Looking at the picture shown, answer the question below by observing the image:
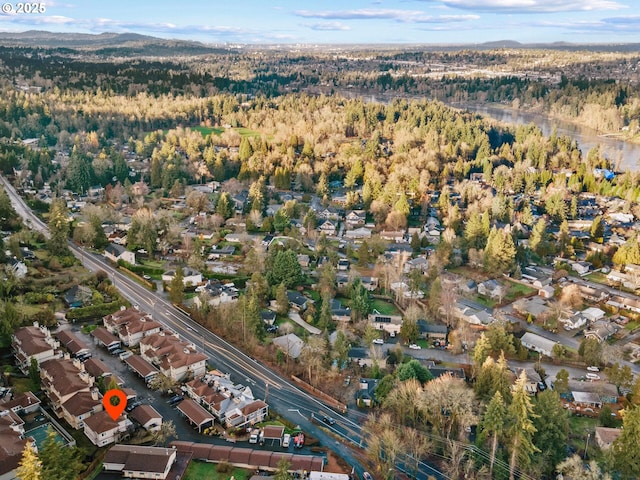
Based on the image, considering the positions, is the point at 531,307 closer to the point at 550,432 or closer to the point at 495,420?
the point at 550,432

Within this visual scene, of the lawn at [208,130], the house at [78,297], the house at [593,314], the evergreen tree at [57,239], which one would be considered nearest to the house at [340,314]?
the house at [78,297]

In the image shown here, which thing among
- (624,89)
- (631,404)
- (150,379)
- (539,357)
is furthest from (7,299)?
(624,89)

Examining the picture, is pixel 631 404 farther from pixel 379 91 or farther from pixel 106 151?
pixel 379 91

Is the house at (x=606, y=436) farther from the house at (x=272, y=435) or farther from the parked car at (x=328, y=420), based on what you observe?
the house at (x=272, y=435)

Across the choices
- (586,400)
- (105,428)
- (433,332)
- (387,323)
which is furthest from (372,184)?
(105,428)

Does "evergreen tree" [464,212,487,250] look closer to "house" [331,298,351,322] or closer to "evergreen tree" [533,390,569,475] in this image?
"house" [331,298,351,322]
